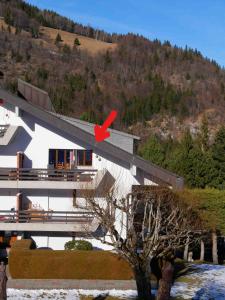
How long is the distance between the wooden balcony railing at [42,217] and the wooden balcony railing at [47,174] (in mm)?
1666

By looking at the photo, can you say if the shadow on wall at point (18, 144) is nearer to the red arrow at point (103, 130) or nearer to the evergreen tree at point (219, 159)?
the red arrow at point (103, 130)

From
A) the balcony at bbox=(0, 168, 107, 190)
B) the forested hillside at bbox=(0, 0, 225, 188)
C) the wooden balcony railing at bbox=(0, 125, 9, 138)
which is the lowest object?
the balcony at bbox=(0, 168, 107, 190)

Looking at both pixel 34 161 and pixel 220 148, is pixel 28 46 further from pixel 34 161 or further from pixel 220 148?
pixel 34 161

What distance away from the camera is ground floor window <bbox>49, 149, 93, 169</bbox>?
26.4m

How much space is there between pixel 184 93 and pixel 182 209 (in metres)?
136

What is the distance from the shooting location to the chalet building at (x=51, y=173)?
24.6m

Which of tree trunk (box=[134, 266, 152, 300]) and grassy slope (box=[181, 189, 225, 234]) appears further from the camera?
grassy slope (box=[181, 189, 225, 234])

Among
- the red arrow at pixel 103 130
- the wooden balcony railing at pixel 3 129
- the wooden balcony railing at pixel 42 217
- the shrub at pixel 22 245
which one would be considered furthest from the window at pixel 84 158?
the shrub at pixel 22 245

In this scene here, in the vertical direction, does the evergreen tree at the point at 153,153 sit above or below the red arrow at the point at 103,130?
above

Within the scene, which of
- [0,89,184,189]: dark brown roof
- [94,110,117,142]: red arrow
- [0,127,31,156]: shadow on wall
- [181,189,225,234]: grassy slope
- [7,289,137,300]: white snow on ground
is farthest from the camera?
[181,189,225,234]: grassy slope

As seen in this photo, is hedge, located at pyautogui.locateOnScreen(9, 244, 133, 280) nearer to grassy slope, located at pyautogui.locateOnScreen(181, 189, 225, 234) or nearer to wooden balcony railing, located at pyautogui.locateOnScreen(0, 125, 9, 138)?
wooden balcony railing, located at pyautogui.locateOnScreen(0, 125, 9, 138)

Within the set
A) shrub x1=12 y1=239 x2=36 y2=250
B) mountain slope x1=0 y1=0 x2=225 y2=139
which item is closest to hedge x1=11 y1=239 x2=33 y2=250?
shrub x1=12 y1=239 x2=36 y2=250

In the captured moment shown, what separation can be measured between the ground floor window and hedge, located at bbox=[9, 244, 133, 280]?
6497 mm

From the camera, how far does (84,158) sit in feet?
86.9
